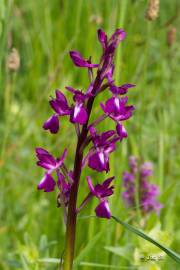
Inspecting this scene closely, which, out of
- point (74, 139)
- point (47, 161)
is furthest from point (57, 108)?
point (74, 139)

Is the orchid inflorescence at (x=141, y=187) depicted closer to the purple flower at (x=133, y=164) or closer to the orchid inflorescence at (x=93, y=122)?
the purple flower at (x=133, y=164)

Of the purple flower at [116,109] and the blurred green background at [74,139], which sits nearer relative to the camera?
the purple flower at [116,109]

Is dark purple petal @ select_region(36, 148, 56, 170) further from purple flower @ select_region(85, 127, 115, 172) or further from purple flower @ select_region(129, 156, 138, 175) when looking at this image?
purple flower @ select_region(129, 156, 138, 175)

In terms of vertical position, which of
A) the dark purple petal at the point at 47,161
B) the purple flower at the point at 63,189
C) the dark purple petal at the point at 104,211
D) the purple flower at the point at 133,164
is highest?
the purple flower at the point at 133,164

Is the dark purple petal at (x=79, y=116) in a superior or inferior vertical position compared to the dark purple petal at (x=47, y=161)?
superior

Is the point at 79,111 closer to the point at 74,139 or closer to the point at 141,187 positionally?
the point at 141,187

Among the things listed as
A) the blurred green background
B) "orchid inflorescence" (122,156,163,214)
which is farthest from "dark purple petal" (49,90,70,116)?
"orchid inflorescence" (122,156,163,214)

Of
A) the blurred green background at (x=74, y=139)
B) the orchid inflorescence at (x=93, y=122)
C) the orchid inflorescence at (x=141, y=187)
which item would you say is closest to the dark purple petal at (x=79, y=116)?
the orchid inflorescence at (x=93, y=122)
